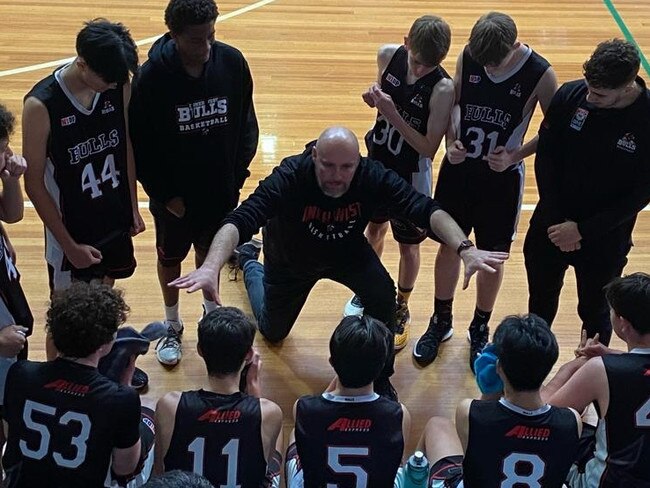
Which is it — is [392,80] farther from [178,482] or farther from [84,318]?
[178,482]

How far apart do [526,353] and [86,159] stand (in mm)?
2089

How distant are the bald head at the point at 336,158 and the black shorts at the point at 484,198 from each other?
641 mm

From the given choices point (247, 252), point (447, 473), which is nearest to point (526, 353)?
point (447, 473)

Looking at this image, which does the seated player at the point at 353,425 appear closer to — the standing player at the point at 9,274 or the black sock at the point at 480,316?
the standing player at the point at 9,274

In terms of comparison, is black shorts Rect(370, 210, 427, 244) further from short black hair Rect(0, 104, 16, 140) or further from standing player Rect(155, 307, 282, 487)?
short black hair Rect(0, 104, 16, 140)

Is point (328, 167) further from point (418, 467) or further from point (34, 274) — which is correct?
point (34, 274)

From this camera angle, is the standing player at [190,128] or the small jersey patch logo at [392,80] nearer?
the standing player at [190,128]

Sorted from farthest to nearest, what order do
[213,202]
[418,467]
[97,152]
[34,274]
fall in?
[34,274]
[213,202]
[97,152]
[418,467]

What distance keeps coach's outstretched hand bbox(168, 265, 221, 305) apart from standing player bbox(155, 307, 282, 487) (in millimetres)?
321

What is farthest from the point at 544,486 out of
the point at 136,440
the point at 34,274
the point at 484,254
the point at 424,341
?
the point at 34,274

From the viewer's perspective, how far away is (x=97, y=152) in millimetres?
3664

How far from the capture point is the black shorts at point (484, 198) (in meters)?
4.16

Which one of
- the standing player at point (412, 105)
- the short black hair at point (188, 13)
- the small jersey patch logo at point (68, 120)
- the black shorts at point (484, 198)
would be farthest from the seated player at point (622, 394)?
the small jersey patch logo at point (68, 120)

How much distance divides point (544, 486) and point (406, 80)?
2.21 m
